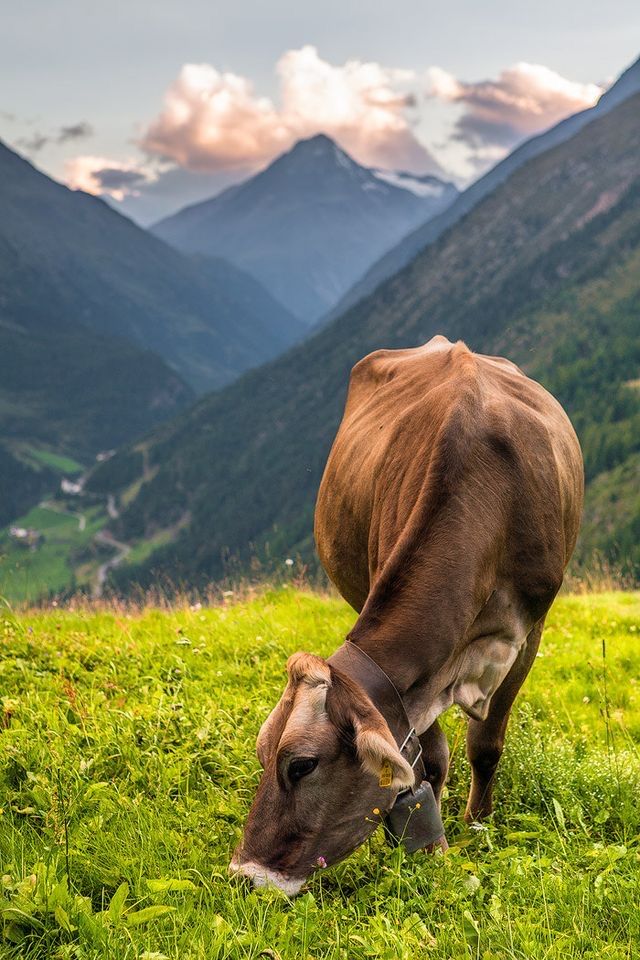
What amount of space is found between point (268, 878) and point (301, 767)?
608 millimetres

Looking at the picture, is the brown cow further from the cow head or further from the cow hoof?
the cow hoof

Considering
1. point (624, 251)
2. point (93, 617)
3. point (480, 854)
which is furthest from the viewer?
point (624, 251)

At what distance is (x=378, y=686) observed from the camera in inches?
155

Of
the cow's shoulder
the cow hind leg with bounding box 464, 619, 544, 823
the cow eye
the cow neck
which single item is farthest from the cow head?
the cow's shoulder

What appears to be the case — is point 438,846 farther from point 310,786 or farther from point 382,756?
point 382,756

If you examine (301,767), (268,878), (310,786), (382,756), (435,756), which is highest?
(382,756)

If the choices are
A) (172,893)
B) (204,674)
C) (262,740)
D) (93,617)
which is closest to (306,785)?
(262,740)

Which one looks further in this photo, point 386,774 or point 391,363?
point 391,363

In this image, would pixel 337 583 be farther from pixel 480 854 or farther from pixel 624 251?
pixel 624 251

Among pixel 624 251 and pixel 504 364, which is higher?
pixel 624 251

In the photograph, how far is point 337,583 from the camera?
6.48 meters

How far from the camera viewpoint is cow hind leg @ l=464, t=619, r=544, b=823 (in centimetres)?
516

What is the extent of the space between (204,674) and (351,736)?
346cm

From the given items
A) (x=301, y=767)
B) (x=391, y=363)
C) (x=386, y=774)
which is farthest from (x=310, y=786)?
(x=391, y=363)
